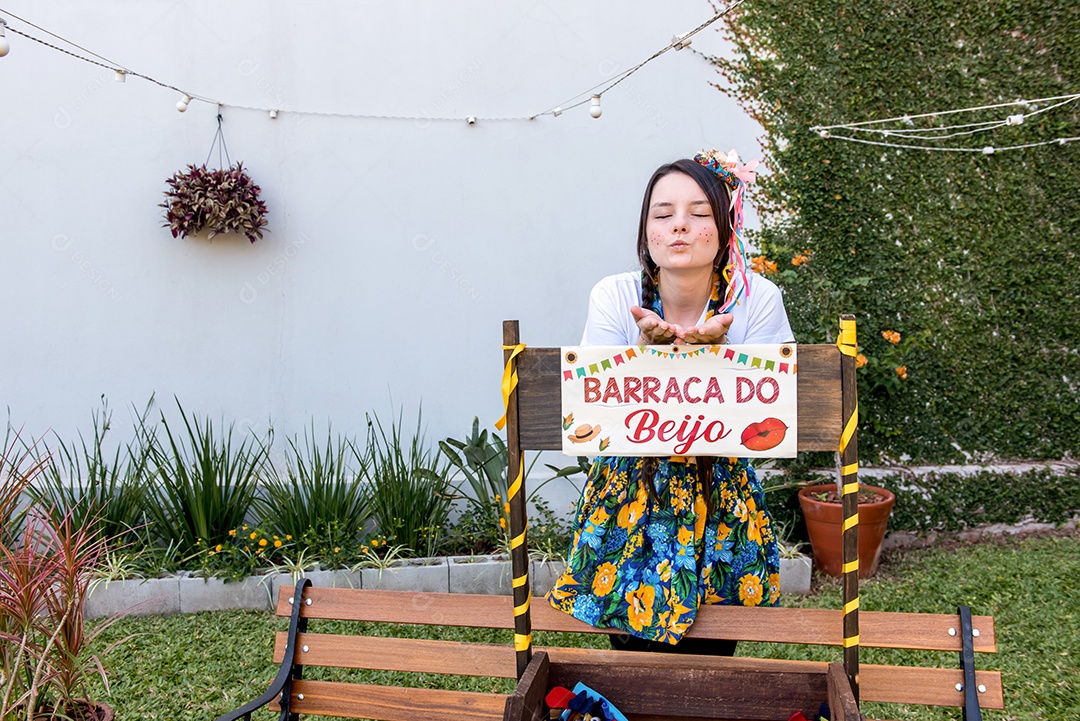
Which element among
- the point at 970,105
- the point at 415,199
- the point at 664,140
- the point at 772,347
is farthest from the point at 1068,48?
the point at 772,347

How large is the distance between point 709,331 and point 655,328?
4.3 inches

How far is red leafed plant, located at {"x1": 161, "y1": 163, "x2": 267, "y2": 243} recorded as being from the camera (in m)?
4.16

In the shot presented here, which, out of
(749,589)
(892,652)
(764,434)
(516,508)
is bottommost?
(892,652)

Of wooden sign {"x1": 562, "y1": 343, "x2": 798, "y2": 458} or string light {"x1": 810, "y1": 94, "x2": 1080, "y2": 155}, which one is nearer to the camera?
wooden sign {"x1": 562, "y1": 343, "x2": 798, "y2": 458}

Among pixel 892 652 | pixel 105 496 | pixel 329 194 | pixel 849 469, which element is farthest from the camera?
pixel 329 194

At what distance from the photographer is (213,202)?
4137mm

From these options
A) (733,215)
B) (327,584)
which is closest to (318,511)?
(327,584)

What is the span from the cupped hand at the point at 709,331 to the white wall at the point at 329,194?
2.79 metres

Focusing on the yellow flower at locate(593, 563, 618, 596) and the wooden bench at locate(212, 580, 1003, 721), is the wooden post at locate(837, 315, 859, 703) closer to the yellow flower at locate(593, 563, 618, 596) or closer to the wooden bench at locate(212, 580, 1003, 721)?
the wooden bench at locate(212, 580, 1003, 721)

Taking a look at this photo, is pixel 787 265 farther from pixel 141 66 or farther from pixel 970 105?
pixel 141 66

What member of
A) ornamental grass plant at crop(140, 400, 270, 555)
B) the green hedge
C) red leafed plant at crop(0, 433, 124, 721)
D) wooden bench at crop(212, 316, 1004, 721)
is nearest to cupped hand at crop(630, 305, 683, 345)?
wooden bench at crop(212, 316, 1004, 721)

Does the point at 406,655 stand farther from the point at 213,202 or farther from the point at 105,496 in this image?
the point at 213,202

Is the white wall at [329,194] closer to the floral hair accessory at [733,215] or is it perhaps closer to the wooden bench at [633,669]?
the wooden bench at [633,669]

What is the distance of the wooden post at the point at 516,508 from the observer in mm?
1832
